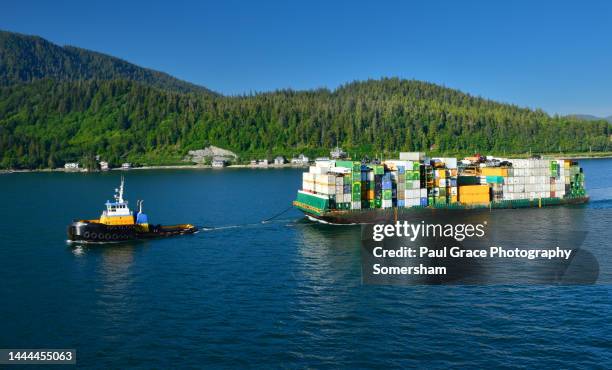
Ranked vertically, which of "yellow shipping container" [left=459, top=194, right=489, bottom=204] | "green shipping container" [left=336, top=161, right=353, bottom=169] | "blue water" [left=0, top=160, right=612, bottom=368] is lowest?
"blue water" [left=0, top=160, right=612, bottom=368]

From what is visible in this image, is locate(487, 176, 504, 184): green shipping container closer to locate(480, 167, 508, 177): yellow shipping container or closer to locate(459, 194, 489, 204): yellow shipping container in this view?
locate(480, 167, 508, 177): yellow shipping container

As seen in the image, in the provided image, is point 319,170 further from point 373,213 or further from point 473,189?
point 473,189

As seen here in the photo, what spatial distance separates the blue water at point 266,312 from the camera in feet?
120

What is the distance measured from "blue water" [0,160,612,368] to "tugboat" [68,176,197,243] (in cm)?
183

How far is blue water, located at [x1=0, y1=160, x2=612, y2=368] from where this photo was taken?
1441 inches

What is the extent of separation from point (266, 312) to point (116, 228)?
33392 mm

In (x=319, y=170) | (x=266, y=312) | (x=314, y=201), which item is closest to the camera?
(x=266, y=312)

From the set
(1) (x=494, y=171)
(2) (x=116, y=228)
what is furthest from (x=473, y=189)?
(2) (x=116, y=228)

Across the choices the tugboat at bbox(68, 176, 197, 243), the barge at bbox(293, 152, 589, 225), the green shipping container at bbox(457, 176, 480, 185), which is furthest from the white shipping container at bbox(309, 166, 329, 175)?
the green shipping container at bbox(457, 176, 480, 185)

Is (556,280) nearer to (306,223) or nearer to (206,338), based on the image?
(206,338)

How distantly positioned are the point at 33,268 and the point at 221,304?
25718 mm

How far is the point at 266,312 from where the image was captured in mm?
44500

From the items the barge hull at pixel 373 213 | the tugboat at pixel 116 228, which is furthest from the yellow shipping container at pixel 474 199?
the tugboat at pixel 116 228

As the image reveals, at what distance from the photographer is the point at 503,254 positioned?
207 feet
